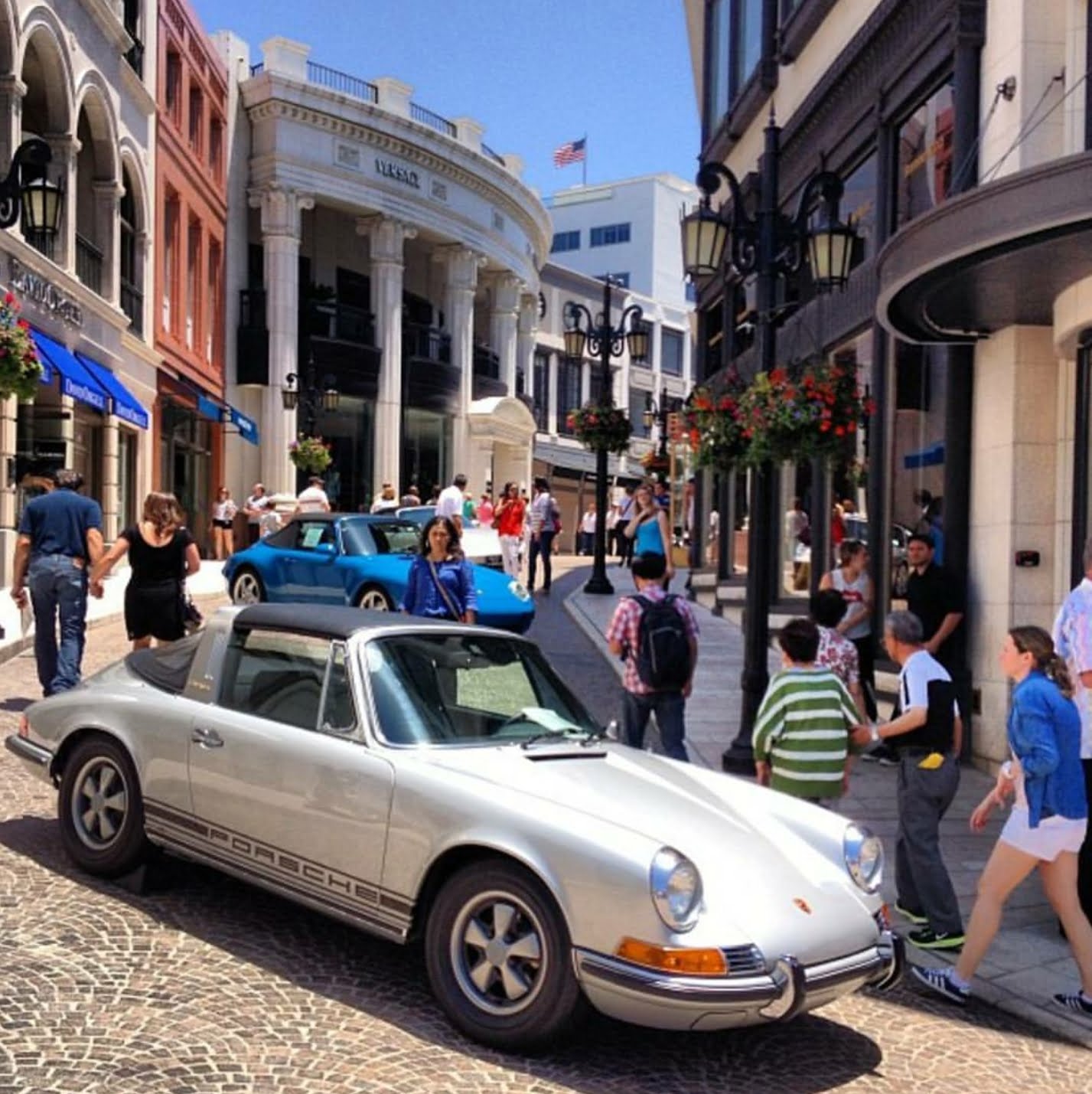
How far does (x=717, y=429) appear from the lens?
1028cm

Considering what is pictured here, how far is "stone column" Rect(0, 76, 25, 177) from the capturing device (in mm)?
19000

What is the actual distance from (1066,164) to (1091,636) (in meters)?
2.33

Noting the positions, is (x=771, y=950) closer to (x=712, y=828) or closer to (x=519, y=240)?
(x=712, y=828)

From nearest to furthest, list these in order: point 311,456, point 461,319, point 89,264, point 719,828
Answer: point 719,828
point 89,264
point 311,456
point 461,319

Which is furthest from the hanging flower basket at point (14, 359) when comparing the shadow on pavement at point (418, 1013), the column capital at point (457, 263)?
the column capital at point (457, 263)

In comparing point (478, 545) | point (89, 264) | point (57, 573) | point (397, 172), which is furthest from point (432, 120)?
point (57, 573)

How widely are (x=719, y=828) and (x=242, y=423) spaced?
30.1 m

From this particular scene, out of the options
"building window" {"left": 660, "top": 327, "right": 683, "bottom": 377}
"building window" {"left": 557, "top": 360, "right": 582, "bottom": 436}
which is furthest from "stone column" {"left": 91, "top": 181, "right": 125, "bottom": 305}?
"building window" {"left": 660, "top": 327, "right": 683, "bottom": 377}

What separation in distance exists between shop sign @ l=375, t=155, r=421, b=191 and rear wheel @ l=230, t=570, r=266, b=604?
79.6 feet

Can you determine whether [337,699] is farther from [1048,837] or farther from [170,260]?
[170,260]

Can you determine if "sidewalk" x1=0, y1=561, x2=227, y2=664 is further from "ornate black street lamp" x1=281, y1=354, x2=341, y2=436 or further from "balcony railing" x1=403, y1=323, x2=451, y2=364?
"balcony railing" x1=403, y1=323, x2=451, y2=364

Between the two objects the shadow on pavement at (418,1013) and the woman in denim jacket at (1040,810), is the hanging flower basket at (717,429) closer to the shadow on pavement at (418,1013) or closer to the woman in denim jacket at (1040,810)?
the woman in denim jacket at (1040,810)

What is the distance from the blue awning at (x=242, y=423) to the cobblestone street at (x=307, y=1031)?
92.4 ft

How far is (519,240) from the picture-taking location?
1790 inches
